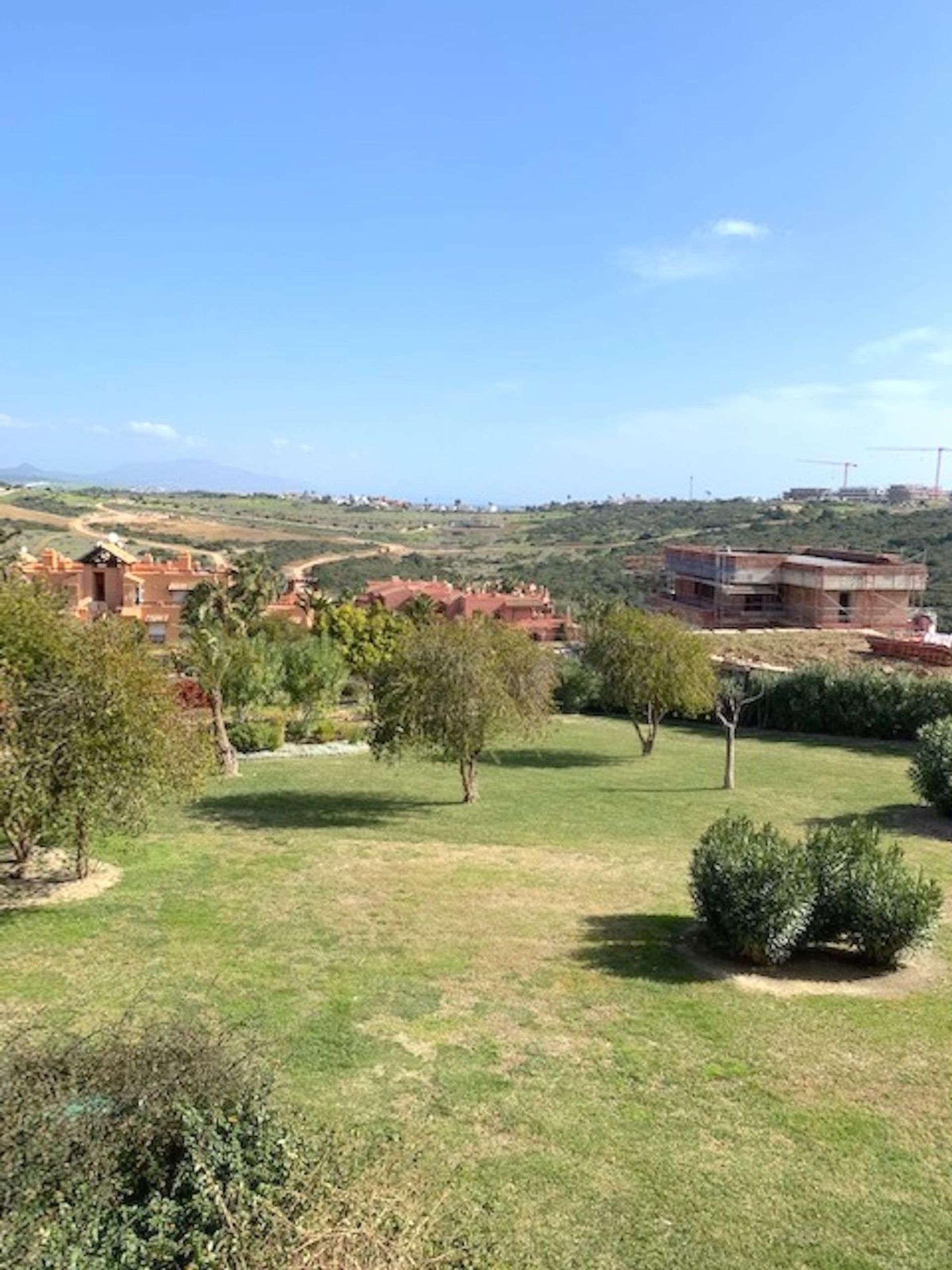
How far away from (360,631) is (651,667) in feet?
72.1

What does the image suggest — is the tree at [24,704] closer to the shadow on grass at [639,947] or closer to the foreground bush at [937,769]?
the shadow on grass at [639,947]

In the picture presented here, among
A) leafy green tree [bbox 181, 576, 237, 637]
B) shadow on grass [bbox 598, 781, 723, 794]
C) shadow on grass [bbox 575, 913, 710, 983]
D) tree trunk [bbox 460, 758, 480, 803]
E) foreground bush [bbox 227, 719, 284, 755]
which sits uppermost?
leafy green tree [bbox 181, 576, 237, 637]

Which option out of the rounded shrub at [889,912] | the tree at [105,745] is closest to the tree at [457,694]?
the tree at [105,745]

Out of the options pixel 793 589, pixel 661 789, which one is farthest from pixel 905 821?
pixel 793 589

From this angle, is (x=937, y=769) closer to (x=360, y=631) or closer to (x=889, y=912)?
(x=889, y=912)

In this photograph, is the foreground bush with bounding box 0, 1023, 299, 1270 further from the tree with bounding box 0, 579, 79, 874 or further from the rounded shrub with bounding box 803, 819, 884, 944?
the rounded shrub with bounding box 803, 819, 884, 944

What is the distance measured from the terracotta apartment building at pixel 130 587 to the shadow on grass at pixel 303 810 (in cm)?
4155

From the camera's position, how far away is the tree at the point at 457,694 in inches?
870

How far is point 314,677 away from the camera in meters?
36.6

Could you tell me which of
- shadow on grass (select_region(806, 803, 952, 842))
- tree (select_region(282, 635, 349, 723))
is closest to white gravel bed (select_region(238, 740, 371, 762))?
tree (select_region(282, 635, 349, 723))

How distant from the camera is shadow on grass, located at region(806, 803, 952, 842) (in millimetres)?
22016

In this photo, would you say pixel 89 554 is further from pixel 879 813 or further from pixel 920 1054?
pixel 920 1054

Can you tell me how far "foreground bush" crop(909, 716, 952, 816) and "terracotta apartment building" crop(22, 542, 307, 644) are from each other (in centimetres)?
4733

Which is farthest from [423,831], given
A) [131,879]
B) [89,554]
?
[89,554]
